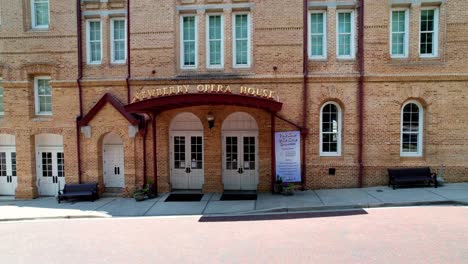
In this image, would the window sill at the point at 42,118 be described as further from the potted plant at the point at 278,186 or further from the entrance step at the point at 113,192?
the potted plant at the point at 278,186

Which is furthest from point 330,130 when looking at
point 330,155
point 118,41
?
point 118,41

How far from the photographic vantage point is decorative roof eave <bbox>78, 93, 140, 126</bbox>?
38.2 feet

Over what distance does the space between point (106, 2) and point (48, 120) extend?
20.1 feet

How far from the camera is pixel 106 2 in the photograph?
479 inches

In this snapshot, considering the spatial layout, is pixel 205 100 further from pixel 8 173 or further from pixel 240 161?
pixel 8 173

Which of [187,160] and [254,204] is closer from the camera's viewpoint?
[254,204]

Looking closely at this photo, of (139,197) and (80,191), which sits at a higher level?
(80,191)

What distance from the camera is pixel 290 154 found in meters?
11.6

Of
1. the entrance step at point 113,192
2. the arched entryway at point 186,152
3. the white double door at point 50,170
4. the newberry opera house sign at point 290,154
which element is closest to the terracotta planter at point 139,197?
the entrance step at point 113,192

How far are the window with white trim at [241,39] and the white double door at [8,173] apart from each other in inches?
469

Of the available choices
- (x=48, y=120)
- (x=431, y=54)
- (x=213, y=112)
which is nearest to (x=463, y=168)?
(x=431, y=54)

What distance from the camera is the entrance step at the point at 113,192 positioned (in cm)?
1216

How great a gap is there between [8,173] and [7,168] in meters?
0.25

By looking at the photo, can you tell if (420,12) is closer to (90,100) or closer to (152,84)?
(152,84)
